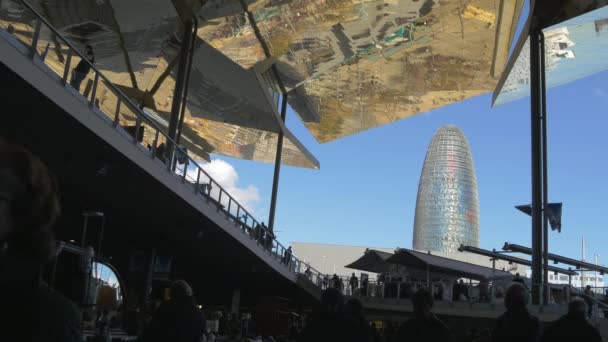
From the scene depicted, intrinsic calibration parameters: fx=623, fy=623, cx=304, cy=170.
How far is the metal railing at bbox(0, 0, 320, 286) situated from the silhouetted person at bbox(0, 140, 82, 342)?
29.0 feet

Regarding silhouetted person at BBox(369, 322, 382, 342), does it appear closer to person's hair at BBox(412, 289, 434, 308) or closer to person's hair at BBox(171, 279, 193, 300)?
person's hair at BBox(412, 289, 434, 308)

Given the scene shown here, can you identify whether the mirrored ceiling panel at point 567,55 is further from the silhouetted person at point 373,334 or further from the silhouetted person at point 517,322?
the silhouetted person at point 517,322

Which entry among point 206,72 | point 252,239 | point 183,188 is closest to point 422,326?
point 183,188

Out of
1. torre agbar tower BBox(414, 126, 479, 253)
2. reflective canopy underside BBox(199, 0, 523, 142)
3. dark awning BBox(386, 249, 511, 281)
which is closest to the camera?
dark awning BBox(386, 249, 511, 281)

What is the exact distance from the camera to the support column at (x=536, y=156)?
812 inches

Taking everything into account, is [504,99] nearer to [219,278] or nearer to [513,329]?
[219,278]

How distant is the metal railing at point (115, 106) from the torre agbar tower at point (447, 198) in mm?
90189

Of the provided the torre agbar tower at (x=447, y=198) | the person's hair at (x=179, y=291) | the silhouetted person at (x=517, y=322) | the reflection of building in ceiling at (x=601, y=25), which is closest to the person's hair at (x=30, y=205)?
the person's hair at (x=179, y=291)

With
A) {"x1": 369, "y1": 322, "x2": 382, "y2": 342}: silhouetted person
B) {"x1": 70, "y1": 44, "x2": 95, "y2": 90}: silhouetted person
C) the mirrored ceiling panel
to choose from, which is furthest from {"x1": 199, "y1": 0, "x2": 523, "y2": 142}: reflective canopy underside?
{"x1": 369, "y1": 322, "x2": 382, "y2": 342}: silhouetted person

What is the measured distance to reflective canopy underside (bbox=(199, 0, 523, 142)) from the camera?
27.0 metres

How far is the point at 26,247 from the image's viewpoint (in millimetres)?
1314

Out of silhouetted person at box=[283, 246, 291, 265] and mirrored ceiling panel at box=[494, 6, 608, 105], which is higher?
mirrored ceiling panel at box=[494, 6, 608, 105]

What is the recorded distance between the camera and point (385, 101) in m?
37.1

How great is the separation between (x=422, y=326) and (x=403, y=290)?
62.2 ft
